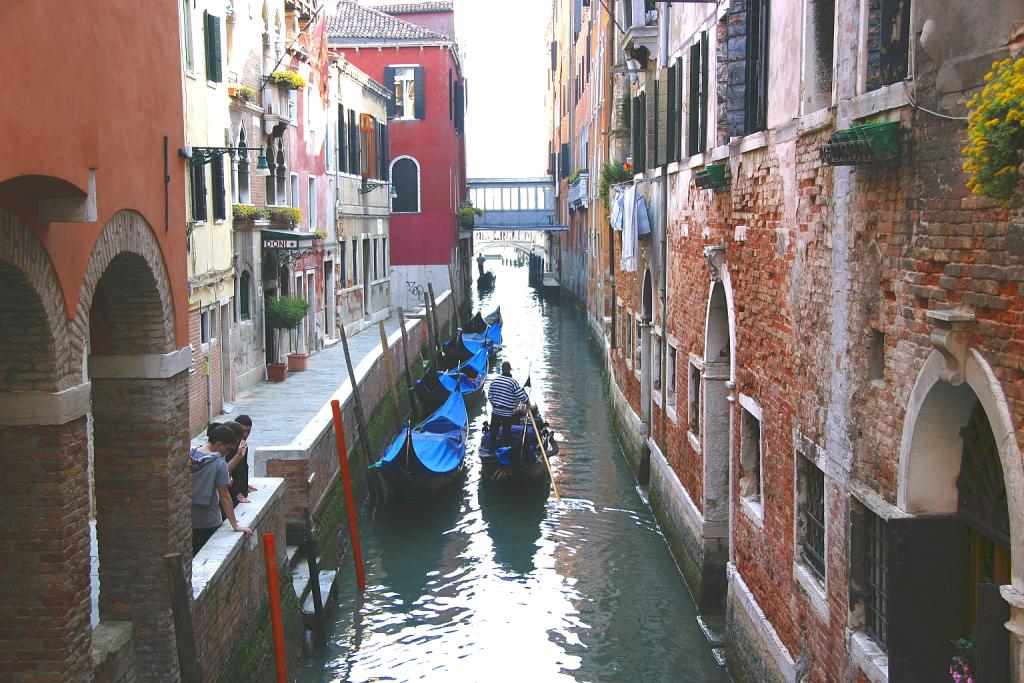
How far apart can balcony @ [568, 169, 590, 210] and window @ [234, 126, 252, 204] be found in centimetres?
1266

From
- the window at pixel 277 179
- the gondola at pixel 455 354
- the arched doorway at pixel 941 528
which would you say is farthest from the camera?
the gondola at pixel 455 354

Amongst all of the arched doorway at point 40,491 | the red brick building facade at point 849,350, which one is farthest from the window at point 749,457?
the arched doorway at point 40,491

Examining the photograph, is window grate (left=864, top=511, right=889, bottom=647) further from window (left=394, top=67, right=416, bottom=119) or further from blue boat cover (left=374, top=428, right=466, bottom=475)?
window (left=394, top=67, right=416, bottom=119)

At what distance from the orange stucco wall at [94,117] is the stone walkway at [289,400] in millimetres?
5071

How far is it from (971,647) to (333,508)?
22.0 feet

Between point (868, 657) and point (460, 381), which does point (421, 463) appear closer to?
point (460, 381)

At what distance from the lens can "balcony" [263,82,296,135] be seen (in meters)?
14.3

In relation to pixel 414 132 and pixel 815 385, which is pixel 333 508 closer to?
pixel 815 385

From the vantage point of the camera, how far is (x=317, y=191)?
58.9 ft

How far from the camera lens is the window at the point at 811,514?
5508 millimetres

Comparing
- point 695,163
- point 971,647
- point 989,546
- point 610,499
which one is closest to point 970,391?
point 989,546

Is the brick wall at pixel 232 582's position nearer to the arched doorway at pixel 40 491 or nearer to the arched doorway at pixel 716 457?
the arched doorway at pixel 40 491

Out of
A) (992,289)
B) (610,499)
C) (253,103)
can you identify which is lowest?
(610,499)

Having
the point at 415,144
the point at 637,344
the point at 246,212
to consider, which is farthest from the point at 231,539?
the point at 415,144
